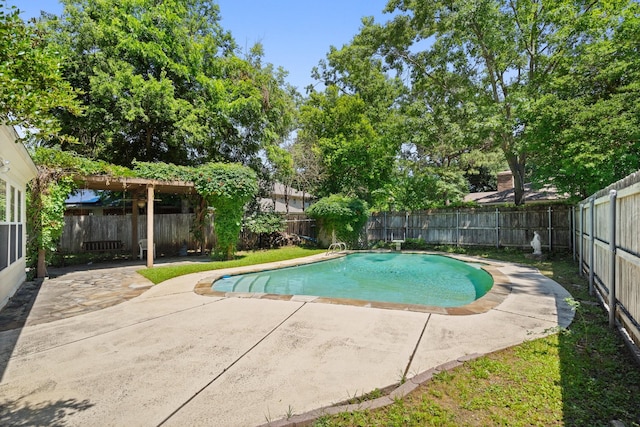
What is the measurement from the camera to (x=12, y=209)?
5980 mm

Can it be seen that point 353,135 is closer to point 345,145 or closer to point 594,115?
point 345,145

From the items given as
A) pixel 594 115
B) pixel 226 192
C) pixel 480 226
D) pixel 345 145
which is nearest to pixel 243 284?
pixel 226 192

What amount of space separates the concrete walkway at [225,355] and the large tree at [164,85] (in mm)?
9344

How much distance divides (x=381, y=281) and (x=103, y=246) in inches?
402

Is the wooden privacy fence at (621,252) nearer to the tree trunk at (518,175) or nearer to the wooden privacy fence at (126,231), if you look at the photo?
the tree trunk at (518,175)

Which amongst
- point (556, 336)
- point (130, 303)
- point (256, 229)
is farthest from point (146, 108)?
point (556, 336)

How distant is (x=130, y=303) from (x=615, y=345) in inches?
271

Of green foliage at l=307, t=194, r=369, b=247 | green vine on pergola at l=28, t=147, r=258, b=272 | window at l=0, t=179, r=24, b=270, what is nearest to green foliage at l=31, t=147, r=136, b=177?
green vine on pergola at l=28, t=147, r=258, b=272

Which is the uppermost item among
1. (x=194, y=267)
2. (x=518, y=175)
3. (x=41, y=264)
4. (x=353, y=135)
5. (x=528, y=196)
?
(x=353, y=135)

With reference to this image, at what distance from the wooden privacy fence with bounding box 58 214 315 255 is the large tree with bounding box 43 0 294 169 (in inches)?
126

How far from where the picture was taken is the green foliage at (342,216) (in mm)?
14359

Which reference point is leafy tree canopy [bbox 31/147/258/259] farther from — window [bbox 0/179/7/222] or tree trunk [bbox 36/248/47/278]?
window [bbox 0/179/7/222]

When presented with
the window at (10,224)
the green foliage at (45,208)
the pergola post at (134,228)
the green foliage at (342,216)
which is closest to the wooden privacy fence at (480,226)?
the green foliage at (342,216)

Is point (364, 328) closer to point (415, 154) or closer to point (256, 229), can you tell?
point (256, 229)
